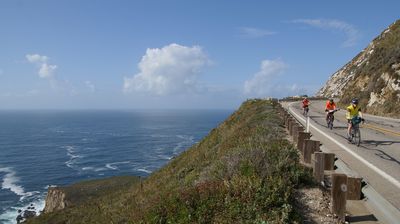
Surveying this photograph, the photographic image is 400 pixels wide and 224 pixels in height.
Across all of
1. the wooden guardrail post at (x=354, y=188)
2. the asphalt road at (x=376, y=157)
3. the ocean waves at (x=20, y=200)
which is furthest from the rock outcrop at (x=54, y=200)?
the wooden guardrail post at (x=354, y=188)

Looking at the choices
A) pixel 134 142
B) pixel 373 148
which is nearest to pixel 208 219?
pixel 373 148

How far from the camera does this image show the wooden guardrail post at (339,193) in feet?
18.7

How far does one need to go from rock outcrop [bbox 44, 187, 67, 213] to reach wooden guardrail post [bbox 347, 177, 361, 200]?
39.4m

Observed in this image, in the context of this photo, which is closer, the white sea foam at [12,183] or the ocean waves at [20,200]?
the ocean waves at [20,200]

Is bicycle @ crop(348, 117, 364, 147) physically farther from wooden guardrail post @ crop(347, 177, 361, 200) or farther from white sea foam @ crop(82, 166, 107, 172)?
white sea foam @ crop(82, 166, 107, 172)

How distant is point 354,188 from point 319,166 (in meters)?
2.04

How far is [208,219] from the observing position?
19.9ft

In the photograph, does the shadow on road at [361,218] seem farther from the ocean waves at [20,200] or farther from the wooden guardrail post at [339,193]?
the ocean waves at [20,200]

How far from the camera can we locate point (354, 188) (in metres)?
5.80

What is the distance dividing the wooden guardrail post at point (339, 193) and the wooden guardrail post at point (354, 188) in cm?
16

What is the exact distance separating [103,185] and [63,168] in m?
19.7

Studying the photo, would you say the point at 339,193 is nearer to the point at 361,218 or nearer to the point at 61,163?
the point at 361,218

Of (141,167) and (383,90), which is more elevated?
(383,90)

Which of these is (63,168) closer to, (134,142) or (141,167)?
(141,167)
